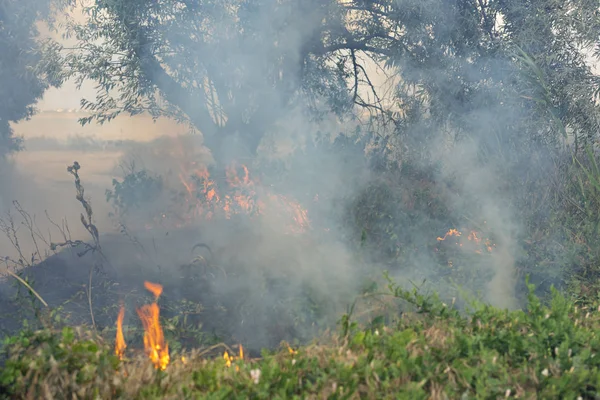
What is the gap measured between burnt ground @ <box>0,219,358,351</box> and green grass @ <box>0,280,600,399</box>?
174cm

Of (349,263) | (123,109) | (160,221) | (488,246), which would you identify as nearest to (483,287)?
(488,246)

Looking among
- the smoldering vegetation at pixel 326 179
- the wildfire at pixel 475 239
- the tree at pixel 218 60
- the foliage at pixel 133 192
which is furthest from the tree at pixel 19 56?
the wildfire at pixel 475 239

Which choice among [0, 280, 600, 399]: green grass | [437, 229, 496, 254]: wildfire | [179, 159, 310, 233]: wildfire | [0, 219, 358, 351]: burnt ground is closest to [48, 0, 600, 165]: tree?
[179, 159, 310, 233]: wildfire

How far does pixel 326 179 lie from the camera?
764 cm

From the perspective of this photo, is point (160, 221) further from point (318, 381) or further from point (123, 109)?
point (318, 381)

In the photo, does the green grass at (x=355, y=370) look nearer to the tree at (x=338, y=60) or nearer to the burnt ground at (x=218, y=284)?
the burnt ground at (x=218, y=284)

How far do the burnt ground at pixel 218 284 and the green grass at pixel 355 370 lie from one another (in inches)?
68.6

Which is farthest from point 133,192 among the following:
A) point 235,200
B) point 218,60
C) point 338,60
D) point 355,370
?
point 355,370

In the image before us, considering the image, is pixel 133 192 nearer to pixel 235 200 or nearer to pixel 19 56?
pixel 235 200

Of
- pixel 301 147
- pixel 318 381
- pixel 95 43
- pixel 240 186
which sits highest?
pixel 95 43

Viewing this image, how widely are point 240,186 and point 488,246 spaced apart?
3.20 meters

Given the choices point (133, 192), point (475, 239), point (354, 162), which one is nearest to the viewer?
point (475, 239)

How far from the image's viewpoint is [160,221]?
8.16 metres

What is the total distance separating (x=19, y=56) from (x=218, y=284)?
574 cm
